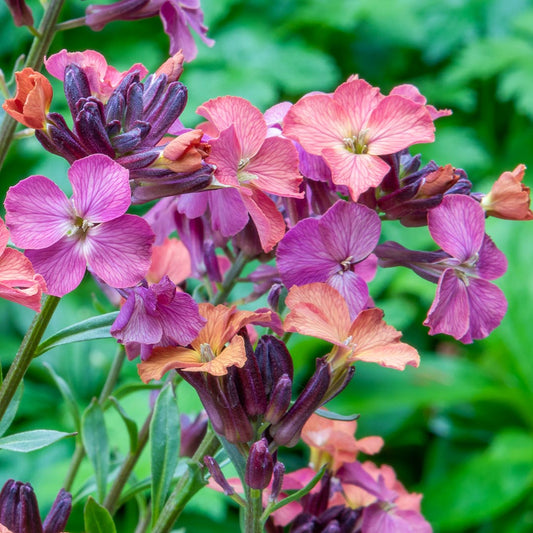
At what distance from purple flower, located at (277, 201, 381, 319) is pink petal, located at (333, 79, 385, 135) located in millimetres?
60

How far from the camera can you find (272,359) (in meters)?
0.41

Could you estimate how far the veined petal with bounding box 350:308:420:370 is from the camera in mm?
387

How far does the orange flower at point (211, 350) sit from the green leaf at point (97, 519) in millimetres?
93

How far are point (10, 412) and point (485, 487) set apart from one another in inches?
49.6

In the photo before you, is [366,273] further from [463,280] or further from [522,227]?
[522,227]

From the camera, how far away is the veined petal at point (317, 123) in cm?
41

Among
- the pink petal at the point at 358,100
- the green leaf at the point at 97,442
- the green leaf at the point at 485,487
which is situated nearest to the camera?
the pink petal at the point at 358,100

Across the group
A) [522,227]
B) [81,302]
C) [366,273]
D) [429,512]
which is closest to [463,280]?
[366,273]

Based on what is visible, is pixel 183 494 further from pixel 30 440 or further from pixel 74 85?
pixel 74 85

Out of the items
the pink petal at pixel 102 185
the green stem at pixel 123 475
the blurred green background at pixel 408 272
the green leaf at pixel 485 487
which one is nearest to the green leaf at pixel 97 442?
the green stem at pixel 123 475

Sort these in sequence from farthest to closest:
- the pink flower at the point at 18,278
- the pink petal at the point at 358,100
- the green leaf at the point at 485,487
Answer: the green leaf at the point at 485,487
the pink petal at the point at 358,100
the pink flower at the point at 18,278

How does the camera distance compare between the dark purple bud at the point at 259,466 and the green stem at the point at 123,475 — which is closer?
the dark purple bud at the point at 259,466

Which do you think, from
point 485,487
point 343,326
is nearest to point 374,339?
point 343,326

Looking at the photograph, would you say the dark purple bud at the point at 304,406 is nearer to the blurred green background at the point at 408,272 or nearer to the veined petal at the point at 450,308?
the veined petal at the point at 450,308
